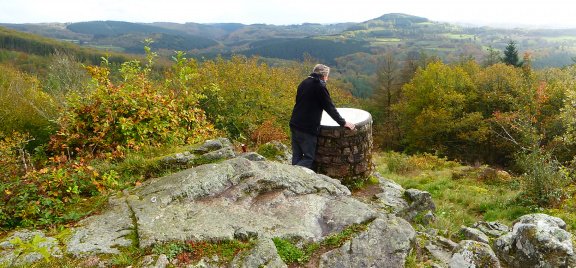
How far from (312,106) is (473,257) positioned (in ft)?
15.9

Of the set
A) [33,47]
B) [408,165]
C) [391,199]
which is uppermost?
[33,47]

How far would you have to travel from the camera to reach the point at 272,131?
20672mm

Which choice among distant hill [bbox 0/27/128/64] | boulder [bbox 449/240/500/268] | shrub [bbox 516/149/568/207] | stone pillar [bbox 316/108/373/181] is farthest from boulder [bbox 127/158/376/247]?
distant hill [bbox 0/27/128/64]

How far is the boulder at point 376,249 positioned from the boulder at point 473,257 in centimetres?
65

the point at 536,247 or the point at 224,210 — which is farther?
the point at 224,210

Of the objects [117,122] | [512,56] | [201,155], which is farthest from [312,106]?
[512,56]

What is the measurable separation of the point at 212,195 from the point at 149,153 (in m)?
2.68

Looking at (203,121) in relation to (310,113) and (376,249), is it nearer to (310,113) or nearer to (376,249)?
(310,113)

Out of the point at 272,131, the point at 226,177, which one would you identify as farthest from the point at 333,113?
the point at 272,131

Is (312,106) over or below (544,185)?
over

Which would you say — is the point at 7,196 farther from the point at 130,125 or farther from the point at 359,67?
the point at 359,67

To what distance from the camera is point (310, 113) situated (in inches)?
356

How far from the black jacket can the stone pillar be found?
469mm

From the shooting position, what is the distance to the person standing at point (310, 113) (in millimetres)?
8664
